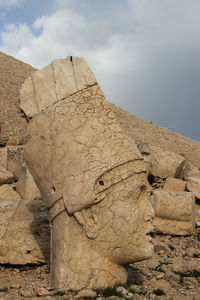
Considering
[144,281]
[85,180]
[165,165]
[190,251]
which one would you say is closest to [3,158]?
[165,165]

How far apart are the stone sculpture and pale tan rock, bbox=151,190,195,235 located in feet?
9.56

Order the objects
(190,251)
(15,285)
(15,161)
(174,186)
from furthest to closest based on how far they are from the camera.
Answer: (15,161)
(174,186)
(190,251)
(15,285)

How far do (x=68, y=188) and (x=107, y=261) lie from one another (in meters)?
0.83

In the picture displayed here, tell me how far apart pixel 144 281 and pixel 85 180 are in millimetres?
1536

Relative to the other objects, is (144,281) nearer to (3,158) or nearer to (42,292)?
(42,292)

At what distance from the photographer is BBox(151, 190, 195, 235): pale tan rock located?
241 inches

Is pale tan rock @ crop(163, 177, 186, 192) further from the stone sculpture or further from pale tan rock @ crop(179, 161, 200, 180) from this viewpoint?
the stone sculpture

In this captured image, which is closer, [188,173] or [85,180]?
[85,180]

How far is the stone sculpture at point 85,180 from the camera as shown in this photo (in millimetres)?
3125

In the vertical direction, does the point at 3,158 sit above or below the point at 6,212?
above

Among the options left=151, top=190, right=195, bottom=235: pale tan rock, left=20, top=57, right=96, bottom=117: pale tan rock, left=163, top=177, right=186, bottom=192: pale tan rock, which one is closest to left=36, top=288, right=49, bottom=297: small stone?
left=20, top=57, right=96, bottom=117: pale tan rock

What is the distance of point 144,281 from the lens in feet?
12.3

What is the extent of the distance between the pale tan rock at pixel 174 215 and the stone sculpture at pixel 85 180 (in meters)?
2.91

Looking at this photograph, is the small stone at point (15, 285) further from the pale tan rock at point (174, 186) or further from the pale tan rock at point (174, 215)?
the pale tan rock at point (174, 186)
